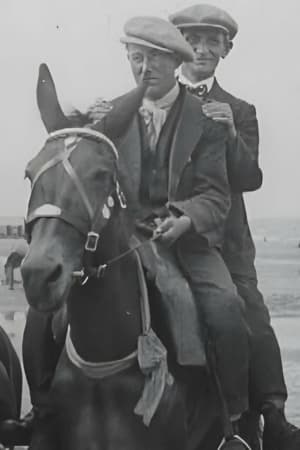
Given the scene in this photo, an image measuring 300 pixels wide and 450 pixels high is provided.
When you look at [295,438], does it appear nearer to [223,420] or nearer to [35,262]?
[223,420]

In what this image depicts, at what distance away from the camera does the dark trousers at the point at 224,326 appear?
3484 millimetres

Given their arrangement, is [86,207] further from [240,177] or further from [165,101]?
[240,177]

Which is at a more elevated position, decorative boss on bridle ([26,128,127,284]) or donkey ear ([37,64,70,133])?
donkey ear ([37,64,70,133])

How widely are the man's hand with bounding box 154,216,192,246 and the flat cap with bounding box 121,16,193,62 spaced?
1.83 ft

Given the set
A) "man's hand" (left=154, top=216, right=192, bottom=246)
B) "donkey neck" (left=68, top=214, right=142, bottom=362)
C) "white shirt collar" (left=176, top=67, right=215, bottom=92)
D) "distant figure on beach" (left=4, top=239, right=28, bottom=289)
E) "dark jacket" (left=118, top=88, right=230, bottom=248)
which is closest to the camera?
"donkey neck" (left=68, top=214, right=142, bottom=362)

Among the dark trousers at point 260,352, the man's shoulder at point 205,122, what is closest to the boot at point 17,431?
the dark trousers at point 260,352

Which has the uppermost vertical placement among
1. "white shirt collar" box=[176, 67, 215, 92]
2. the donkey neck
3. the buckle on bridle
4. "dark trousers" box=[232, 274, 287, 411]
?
"white shirt collar" box=[176, 67, 215, 92]

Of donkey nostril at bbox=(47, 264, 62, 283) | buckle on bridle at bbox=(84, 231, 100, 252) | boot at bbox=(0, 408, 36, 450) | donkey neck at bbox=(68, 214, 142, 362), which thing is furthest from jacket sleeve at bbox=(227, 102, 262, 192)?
boot at bbox=(0, 408, 36, 450)

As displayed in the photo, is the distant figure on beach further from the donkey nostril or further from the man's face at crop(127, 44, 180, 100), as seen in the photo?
the donkey nostril

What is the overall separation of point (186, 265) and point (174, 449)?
1.93ft

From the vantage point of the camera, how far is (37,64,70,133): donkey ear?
3.30 m

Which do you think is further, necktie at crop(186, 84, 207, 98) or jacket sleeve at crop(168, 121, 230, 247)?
necktie at crop(186, 84, 207, 98)

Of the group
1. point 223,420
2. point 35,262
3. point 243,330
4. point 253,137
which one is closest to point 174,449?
point 223,420

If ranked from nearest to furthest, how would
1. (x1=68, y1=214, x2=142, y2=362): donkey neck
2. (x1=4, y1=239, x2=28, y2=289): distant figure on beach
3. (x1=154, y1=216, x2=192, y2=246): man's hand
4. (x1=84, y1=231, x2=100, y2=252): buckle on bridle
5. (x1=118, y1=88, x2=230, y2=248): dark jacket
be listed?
(x1=84, y1=231, x2=100, y2=252): buckle on bridle
(x1=68, y1=214, x2=142, y2=362): donkey neck
(x1=154, y1=216, x2=192, y2=246): man's hand
(x1=118, y1=88, x2=230, y2=248): dark jacket
(x1=4, y1=239, x2=28, y2=289): distant figure on beach
